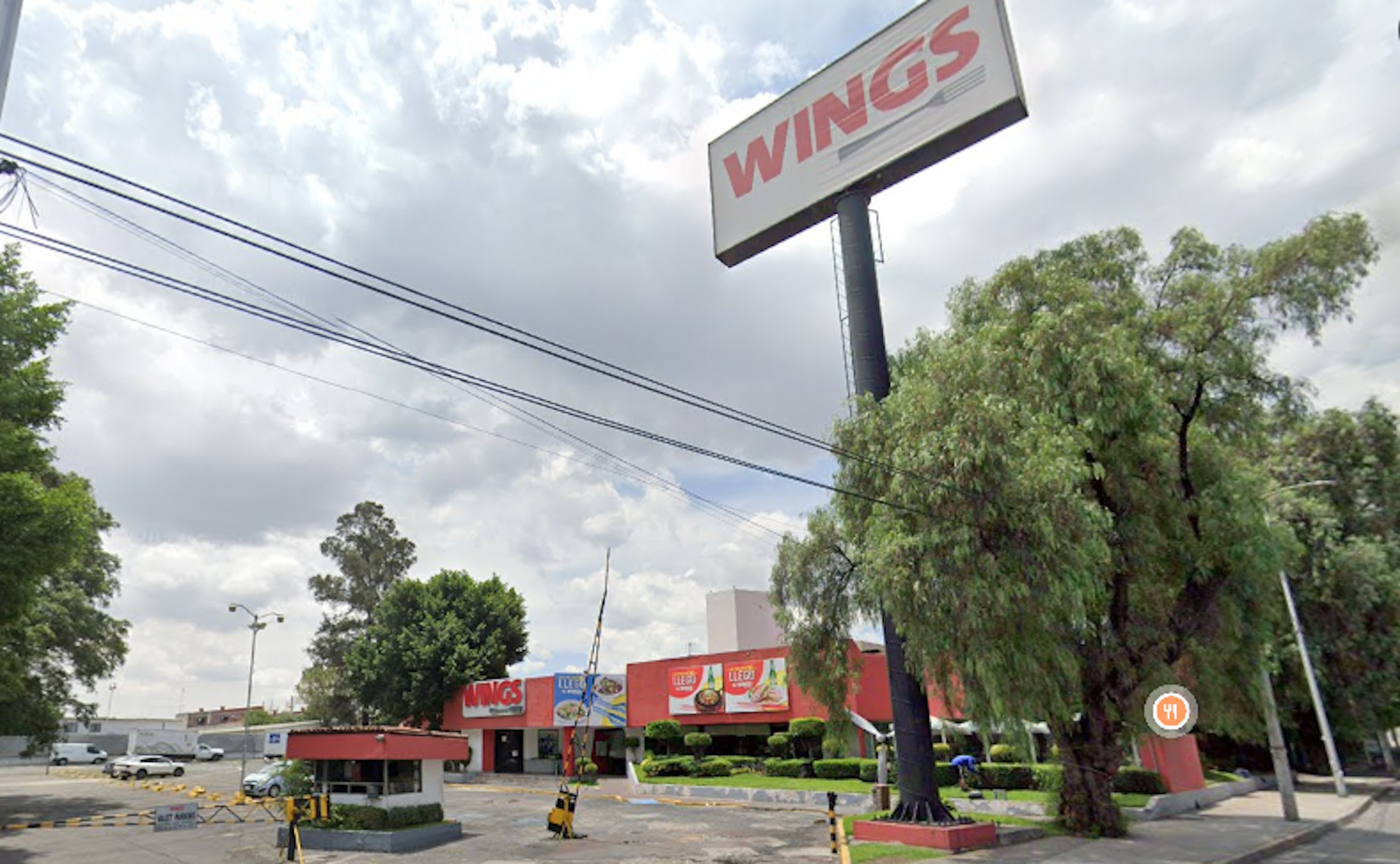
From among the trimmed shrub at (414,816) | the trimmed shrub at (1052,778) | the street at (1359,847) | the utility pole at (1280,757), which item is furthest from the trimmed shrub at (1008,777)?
the trimmed shrub at (414,816)

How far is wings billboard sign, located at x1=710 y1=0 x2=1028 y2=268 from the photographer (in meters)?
22.7

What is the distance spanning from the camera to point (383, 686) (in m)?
52.5

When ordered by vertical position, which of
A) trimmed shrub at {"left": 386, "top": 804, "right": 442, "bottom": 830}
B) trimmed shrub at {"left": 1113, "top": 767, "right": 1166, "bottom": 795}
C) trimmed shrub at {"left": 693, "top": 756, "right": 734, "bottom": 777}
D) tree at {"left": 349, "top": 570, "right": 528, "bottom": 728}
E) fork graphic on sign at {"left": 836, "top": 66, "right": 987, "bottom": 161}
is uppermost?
fork graphic on sign at {"left": 836, "top": 66, "right": 987, "bottom": 161}

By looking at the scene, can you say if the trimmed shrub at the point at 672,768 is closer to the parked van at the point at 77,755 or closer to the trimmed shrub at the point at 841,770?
the trimmed shrub at the point at 841,770

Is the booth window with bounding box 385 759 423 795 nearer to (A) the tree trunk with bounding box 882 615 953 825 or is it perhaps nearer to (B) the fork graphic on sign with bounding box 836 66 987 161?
(A) the tree trunk with bounding box 882 615 953 825

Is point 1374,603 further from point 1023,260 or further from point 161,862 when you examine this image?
point 161,862

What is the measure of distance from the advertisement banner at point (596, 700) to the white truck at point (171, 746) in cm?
4125

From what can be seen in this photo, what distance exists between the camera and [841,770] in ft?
103

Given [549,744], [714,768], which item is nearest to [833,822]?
[714,768]

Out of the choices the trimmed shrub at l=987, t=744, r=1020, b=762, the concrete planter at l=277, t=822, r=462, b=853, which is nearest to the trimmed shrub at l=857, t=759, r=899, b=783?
the trimmed shrub at l=987, t=744, r=1020, b=762

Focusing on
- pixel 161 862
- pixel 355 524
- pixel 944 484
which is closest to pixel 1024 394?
pixel 944 484

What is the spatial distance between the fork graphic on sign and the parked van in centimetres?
7916

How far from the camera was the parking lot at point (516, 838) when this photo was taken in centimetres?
1988

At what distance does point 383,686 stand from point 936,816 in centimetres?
4248
